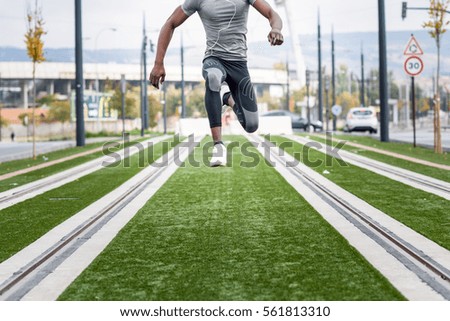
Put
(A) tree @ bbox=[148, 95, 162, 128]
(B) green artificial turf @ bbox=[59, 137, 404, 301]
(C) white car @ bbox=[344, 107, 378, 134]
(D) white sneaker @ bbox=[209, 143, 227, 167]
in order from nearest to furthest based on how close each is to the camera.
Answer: (B) green artificial turf @ bbox=[59, 137, 404, 301]
(D) white sneaker @ bbox=[209, 143, 227, 167]
(C) white car @ bbox=[344, 107, 378, 134]
(A) tree @ bbox=[148, 95, 162, 128]

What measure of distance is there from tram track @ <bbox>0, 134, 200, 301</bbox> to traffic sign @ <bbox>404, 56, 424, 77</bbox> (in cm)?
1423

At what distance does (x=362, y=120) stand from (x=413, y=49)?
3265 centimetres

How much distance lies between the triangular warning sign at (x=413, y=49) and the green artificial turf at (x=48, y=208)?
11371 millimetres

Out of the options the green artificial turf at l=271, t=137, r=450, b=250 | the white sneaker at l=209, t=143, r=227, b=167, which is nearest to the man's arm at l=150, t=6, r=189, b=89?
the white sneaker at l=209, t=143, r=227, b=167

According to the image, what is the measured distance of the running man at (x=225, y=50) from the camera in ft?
20.5

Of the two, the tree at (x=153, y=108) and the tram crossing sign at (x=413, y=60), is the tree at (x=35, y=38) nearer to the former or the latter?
the tram crossing sign at (x=413, y=60)

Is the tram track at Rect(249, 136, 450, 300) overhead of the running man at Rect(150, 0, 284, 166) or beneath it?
beneath

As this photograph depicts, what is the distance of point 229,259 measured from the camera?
8266mm

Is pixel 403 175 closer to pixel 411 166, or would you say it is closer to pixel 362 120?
pixel 411 166

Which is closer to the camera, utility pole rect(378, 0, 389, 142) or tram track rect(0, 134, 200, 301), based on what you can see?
tram track rect(0, 134, 200, 301)

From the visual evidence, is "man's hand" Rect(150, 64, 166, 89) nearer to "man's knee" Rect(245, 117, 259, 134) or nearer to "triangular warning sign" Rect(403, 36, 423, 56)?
"man's knee" Rect(245, 117, 259, 134)

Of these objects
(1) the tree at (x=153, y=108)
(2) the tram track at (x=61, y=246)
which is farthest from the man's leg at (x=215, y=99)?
(1) the tree at (x=153, y=108)

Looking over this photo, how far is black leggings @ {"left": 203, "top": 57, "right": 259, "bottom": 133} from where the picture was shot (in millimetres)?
6547

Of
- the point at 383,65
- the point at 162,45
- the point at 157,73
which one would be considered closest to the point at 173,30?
the point at 162,45
